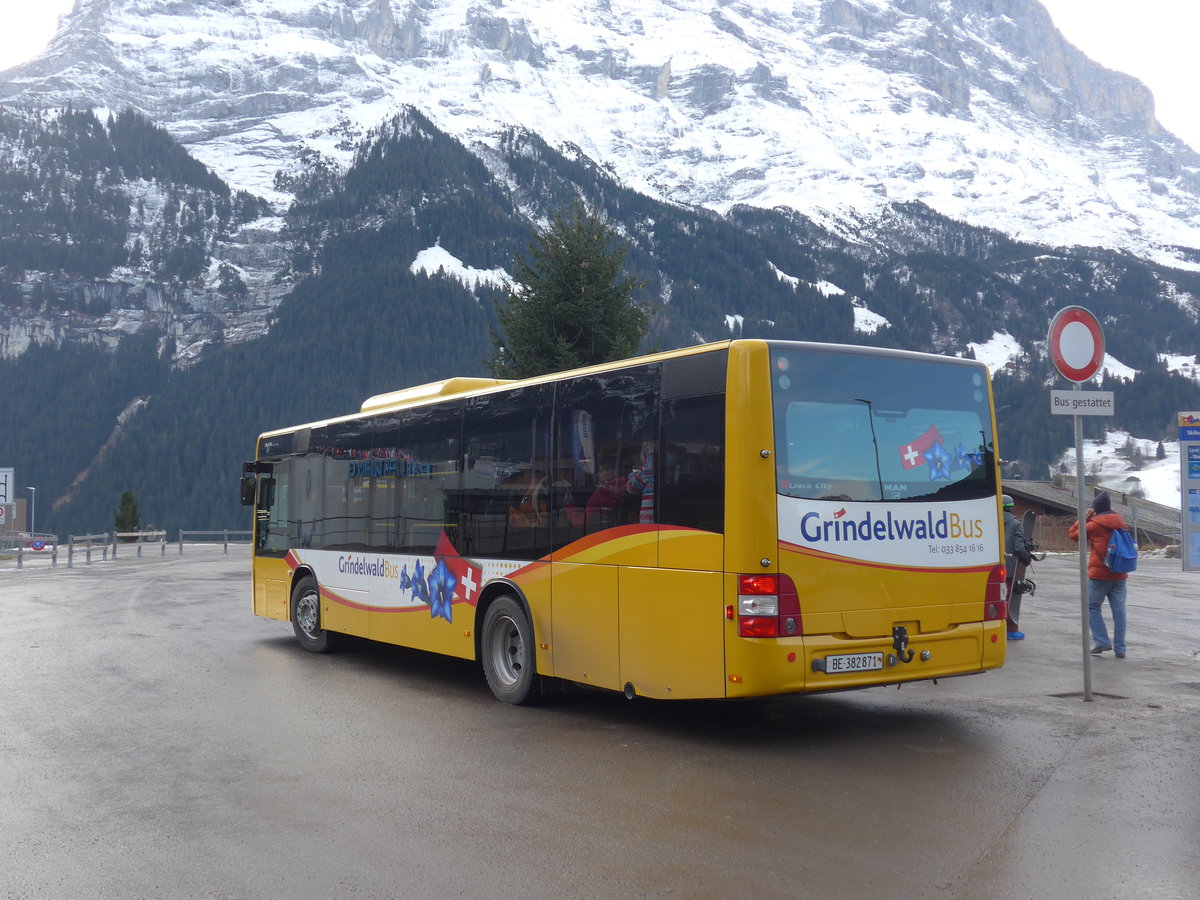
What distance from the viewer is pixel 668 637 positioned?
754cm

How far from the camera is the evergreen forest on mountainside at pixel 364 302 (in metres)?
141

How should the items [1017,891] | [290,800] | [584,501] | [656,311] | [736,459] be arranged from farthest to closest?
[656,311], [584,501], [736,459], [290,800], [1017,891]

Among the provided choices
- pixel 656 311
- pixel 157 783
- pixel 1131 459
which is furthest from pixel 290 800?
pixel 1131 459

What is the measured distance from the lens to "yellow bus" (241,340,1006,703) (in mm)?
7160

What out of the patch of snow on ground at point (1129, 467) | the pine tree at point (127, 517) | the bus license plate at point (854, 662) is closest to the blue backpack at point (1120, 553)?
the bus license plate at point (854, 662)

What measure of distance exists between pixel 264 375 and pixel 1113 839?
153 metres

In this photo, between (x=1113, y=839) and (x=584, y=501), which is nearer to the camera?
(x=1113, y=839)

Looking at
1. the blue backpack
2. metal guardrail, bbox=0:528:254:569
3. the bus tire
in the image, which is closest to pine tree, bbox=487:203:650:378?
the bus tire

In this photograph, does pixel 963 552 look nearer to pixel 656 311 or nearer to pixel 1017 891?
pixel 1017 891

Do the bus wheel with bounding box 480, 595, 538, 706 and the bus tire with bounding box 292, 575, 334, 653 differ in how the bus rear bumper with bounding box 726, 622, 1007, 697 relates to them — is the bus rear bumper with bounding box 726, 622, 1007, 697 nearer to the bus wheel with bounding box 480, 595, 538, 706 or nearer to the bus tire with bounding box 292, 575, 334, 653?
the bus wheel with bounding box 480, 595, 538, 706

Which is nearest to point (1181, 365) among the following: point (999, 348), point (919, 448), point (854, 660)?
point (999, 348)

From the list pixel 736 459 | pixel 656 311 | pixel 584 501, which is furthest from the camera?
pixel 656 311

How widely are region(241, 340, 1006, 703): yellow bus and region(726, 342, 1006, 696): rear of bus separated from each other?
0.04ft

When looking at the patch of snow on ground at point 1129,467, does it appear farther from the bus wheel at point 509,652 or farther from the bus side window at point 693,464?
the bus side window at point 693,464
